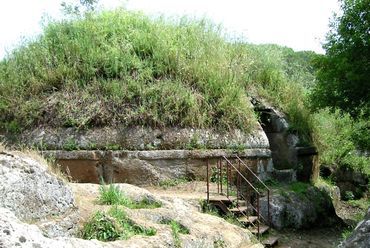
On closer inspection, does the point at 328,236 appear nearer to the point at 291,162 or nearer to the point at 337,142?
the point at 291,162

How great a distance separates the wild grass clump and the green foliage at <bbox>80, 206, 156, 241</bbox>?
6371 millimetres

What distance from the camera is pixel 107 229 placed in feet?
17.7

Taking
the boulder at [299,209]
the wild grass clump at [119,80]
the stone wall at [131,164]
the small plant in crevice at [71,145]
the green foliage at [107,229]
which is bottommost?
the boulder at [299,209]

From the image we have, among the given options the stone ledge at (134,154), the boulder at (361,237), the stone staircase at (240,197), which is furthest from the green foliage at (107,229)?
the stone ledge at (134,154)

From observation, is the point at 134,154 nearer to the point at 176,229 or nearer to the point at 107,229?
the point at 176,229

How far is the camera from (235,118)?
1269 cm

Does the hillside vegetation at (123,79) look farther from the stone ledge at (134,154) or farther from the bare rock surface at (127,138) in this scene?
the stone ledge at (134,154)

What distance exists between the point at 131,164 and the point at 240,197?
9.54ft

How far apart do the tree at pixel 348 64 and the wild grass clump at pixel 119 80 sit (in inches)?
94.9

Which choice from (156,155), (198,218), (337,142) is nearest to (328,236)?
(156,155)

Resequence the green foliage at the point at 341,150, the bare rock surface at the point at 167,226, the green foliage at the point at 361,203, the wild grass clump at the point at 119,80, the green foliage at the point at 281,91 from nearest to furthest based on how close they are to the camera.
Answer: the bare rock surface at the point at 167,226 → the wild grass clump at the point at 119,80 → the green foliage at the point at 281,91 → the green foliage at the point at 361,203 → the green foliage at the point at 341,150

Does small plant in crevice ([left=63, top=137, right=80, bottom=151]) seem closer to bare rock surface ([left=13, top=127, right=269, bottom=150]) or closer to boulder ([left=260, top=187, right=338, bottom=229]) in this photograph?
bare rock surface ([left=13, top=127, right=269, bottom=150])

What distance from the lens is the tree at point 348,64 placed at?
12453mm

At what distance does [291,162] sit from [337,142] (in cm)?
622
